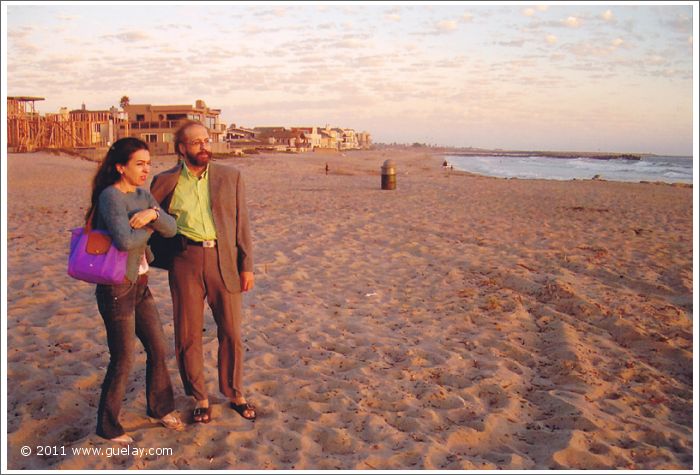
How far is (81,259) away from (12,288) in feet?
14.4

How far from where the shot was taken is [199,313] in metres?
3.74

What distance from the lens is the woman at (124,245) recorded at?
321cm

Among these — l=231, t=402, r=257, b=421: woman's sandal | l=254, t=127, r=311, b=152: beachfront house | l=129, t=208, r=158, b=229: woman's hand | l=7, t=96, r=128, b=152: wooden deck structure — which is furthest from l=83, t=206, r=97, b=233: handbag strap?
l=254, t=127, r=311, b=152: beachfront house

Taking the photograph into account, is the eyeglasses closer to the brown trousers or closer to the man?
the man

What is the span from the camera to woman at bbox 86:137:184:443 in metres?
3.21

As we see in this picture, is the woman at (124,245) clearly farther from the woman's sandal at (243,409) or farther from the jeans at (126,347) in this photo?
the woman's sandal at (243,409)

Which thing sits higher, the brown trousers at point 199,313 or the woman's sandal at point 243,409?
the brown trousers at point 199,313

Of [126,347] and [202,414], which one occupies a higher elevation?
[126,347]

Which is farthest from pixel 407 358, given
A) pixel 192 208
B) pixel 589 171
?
pixel 589 171

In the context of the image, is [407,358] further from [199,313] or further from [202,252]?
[202,252]

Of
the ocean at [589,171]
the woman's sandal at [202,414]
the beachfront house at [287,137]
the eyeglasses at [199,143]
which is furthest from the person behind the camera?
the beachfront house at [287,137]

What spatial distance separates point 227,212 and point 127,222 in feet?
2.29

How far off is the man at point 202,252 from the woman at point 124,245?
0.76 feet

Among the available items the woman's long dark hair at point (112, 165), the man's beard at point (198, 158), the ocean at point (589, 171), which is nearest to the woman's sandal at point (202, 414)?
the woman's long dark hair at point (112, 165)
